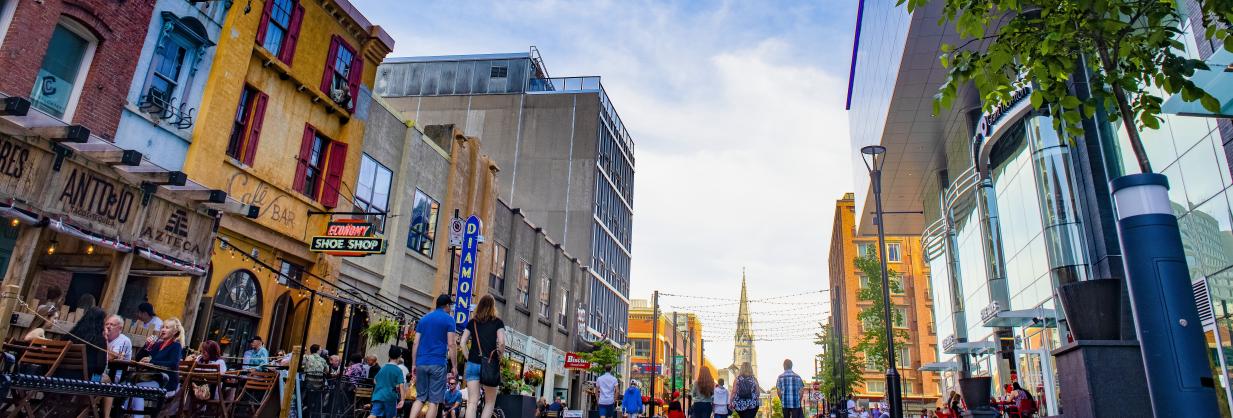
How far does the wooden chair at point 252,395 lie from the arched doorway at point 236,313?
5594mm

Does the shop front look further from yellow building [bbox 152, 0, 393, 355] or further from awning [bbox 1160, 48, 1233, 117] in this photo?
awning [bbox 1160, 48, 1233, 117]

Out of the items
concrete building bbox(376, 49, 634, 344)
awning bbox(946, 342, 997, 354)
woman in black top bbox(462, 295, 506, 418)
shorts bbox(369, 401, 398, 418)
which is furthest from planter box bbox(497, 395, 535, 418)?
concrete building bbox(376, 49, 634, 344)

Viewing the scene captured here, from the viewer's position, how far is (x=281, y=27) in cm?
1727

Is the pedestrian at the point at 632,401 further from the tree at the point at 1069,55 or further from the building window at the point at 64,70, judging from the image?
the building window at the point at 64,70

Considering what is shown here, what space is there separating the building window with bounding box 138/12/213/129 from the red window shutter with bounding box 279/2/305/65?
2121 mm

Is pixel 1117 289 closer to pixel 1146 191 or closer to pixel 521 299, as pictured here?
pixel 1146 191

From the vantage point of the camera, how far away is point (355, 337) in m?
19.8

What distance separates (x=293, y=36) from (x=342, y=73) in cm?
211

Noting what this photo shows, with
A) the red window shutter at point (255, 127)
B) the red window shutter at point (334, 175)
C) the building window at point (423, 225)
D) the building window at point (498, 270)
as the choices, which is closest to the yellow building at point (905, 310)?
the building window at point (498, 270)

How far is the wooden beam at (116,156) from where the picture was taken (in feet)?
33.8

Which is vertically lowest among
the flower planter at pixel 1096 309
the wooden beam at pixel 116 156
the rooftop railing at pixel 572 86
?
the flower planter at pixel 1096 309

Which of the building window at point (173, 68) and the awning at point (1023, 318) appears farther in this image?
the awning at point (1023, 318)

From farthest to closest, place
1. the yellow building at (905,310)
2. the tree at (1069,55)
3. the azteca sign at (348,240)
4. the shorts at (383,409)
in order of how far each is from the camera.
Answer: the yellow building at (905,310) < the azteca sign at (348,240) < the shorts at (383,409) < the tree at (1069,55)

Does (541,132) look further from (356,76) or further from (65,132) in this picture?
(65,132)
